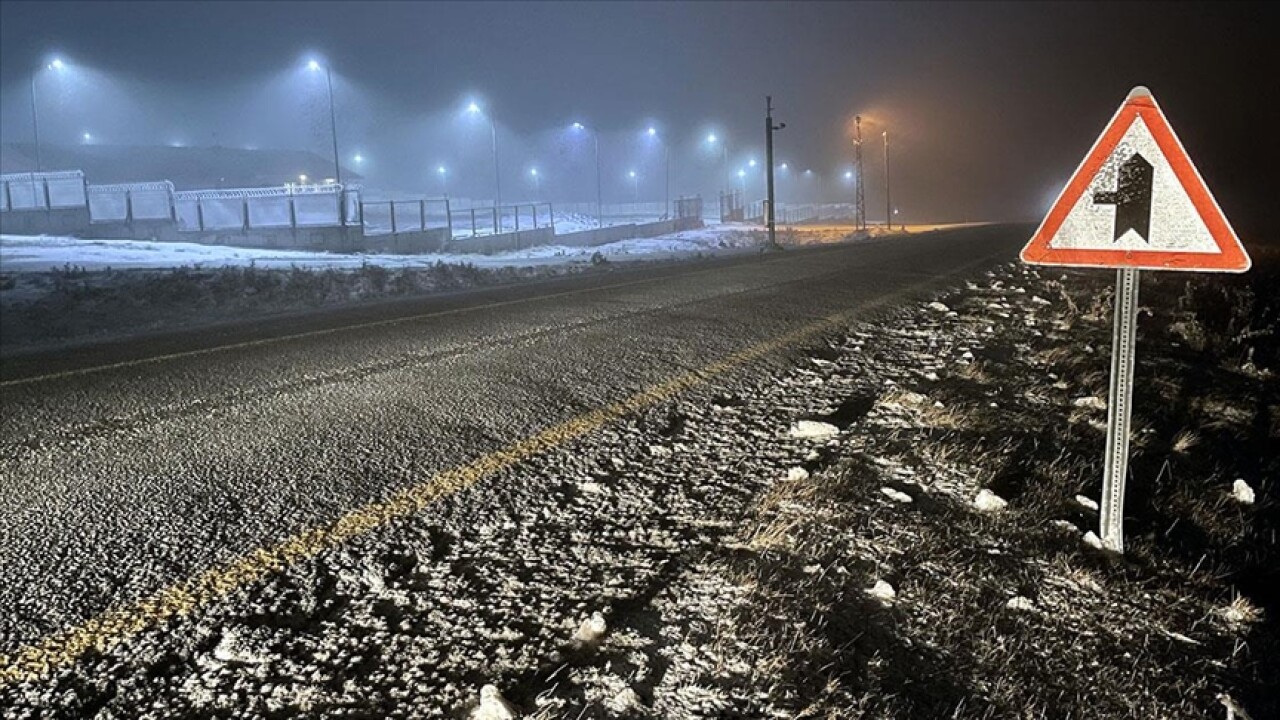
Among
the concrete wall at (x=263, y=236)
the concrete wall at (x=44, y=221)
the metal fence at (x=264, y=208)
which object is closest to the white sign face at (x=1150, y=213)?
the concrete wall at (x=263, y=236)

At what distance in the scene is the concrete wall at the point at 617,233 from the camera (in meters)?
45.8

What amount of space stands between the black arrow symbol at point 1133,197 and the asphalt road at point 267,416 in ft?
10.3

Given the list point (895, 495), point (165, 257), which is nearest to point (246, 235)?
point (165, 257)

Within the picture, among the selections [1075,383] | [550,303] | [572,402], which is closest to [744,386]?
[572,402]

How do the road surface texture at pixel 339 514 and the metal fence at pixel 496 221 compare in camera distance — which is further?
Result: the metal fence at pixel 496 221

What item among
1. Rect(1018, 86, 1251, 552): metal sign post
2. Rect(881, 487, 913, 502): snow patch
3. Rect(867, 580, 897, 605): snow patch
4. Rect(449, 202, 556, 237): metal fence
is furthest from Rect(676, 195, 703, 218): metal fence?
Rect(867, 580, 897, 605): snow patch

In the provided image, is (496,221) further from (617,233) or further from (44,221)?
(44,221)

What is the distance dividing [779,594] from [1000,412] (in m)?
3.29

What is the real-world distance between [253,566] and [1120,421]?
3430mm

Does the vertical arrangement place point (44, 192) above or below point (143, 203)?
above

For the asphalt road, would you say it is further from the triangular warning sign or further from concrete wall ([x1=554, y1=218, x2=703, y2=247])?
concrete wall ([x1=554, y1=218, x2=703, y2=247])

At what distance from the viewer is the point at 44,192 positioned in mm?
35594

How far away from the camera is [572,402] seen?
5.59 m

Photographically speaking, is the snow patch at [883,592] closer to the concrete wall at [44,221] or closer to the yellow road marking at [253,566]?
the yellow road marking at [253,566]
